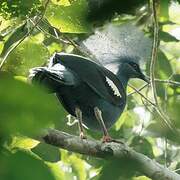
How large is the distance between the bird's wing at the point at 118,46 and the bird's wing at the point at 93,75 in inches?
7.5

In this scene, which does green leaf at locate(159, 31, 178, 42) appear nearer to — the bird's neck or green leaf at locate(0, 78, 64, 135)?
the bird's neck

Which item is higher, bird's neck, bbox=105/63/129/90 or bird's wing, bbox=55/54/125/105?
bird's wing, bbox=55/54/125/105

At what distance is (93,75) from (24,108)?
2.35m

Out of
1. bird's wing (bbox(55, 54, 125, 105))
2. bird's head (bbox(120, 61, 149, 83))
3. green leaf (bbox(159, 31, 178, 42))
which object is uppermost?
green leaf (bbox(159, 31, 178, 42))

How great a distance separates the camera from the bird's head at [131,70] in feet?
11.5

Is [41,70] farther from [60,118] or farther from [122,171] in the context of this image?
[60,118]

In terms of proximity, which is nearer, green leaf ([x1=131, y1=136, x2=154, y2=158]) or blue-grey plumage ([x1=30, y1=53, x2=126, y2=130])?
blue-grey plumage ([x1=30, y1=53, x2=126, y2=130])

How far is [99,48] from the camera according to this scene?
10.4 feet

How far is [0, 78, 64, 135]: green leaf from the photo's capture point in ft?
1.36

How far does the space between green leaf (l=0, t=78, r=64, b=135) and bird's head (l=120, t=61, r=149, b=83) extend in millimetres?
3081

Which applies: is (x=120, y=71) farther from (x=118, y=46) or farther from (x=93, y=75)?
(x=93, y=75)

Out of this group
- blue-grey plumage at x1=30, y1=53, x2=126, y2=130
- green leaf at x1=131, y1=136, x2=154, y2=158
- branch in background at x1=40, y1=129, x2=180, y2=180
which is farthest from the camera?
green leaf at x1=131, y1=136, x2=154, y2=158

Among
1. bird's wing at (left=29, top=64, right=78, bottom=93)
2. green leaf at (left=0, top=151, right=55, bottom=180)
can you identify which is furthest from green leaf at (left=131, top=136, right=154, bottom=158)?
green leaf at (left=0, top=151, right=55, bottom=180)

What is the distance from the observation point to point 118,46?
3.25m
